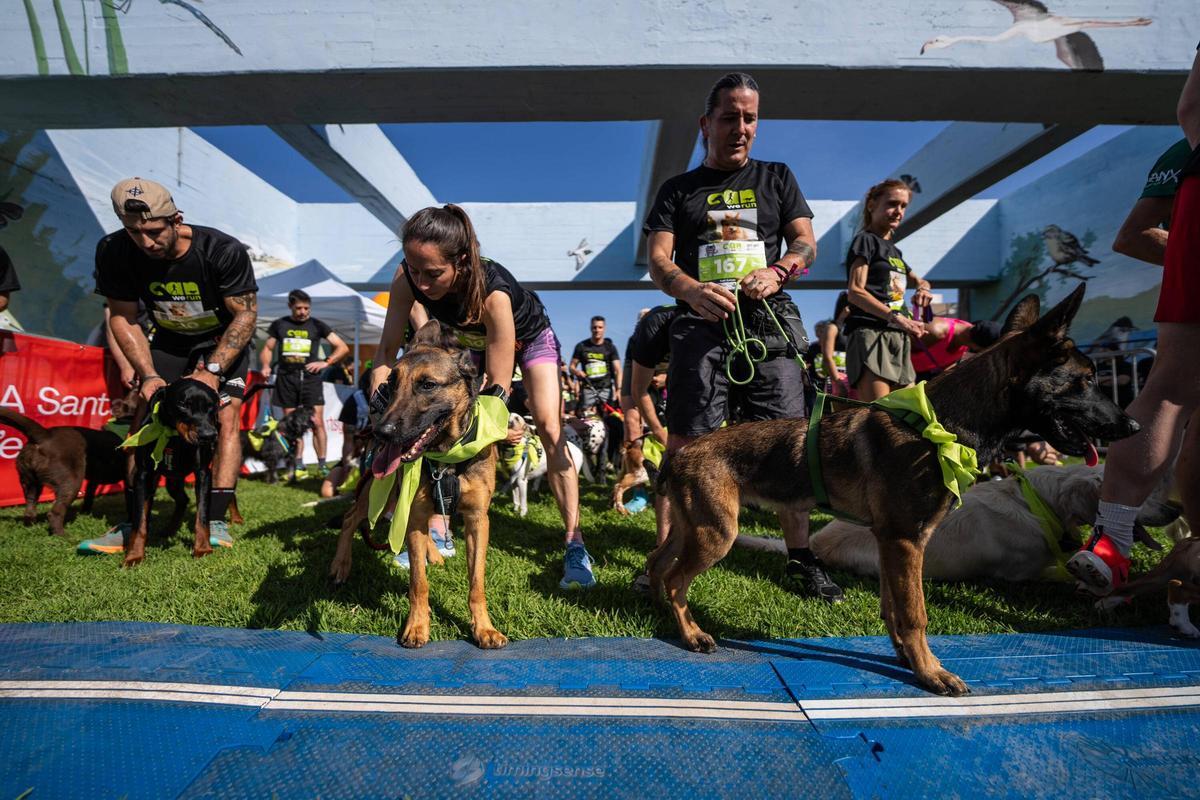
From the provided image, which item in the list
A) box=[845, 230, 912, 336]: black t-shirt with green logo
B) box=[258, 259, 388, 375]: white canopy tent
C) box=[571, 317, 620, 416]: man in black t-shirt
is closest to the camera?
box=[845, 230, 912, 336]: black t-shirt with green logo

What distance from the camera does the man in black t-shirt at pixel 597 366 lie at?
8.91m

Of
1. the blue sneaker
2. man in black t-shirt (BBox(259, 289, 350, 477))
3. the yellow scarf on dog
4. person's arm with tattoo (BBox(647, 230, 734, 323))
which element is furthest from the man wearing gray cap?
the yellow scarf on dog

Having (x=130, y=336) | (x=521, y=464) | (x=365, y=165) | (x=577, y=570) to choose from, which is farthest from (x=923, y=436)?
(x=365, y=165)

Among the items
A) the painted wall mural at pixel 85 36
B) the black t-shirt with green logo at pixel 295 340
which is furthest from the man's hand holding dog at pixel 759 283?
the black t-shirt with green logo at pixel 295 340

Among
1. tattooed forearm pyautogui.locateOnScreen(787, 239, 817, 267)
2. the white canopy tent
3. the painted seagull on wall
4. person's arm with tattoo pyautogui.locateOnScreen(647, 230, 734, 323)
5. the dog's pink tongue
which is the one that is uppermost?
the painted seagull on wall

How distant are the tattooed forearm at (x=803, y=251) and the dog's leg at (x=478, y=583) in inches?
82.3

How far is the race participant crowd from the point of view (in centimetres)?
233

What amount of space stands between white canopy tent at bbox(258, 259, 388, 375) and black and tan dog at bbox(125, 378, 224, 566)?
704cm

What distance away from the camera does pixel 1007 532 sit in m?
2.95

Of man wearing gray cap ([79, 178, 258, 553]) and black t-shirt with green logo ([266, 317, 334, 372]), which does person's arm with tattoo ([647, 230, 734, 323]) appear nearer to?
man wearing gray cap ([79, 178, 258, 553])

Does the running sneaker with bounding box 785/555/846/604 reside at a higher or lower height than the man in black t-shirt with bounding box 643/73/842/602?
lower

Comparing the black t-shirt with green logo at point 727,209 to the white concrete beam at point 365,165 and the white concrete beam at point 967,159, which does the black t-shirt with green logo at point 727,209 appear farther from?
the white concrete beam at point 967,159

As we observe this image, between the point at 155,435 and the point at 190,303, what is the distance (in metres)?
1.00

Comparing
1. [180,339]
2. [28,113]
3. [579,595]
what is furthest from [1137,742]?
[28,113]
